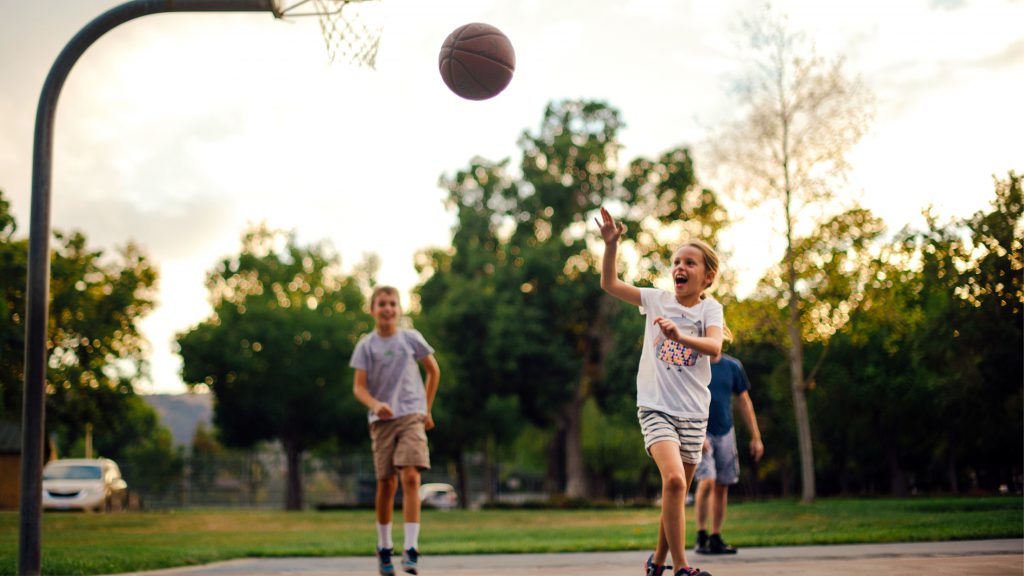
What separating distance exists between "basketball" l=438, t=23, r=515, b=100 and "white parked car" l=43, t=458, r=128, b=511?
74.7 feet

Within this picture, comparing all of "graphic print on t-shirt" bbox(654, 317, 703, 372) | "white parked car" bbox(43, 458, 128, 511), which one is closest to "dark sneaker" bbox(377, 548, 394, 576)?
"graphic print on t-shirt" bbox(654, 317, 703, 372)

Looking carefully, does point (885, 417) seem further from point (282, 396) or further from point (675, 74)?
point (282, 396)

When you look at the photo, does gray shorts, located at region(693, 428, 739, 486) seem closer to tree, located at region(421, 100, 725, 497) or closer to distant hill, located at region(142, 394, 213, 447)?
tree, located at region(421, 100, 725, 497)

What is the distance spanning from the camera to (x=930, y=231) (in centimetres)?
1552

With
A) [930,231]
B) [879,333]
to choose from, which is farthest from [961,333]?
[879,333]

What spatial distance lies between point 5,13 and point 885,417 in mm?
26697

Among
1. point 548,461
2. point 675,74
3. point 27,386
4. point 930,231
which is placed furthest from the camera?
point 548,461

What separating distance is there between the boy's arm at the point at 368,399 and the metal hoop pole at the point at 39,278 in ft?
7.45

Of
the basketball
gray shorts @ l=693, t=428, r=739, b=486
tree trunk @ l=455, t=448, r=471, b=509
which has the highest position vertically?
the basketball

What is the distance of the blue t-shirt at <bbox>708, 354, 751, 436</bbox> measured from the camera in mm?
9070

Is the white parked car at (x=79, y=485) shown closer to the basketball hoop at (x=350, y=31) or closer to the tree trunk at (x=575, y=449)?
the tree trunk at (x=575, y=449)

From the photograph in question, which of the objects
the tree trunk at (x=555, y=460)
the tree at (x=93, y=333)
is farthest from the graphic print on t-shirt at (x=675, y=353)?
the tree trunk at (x=555, y=460)

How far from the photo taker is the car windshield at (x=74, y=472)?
28156 mm

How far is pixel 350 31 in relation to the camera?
8289 mm
